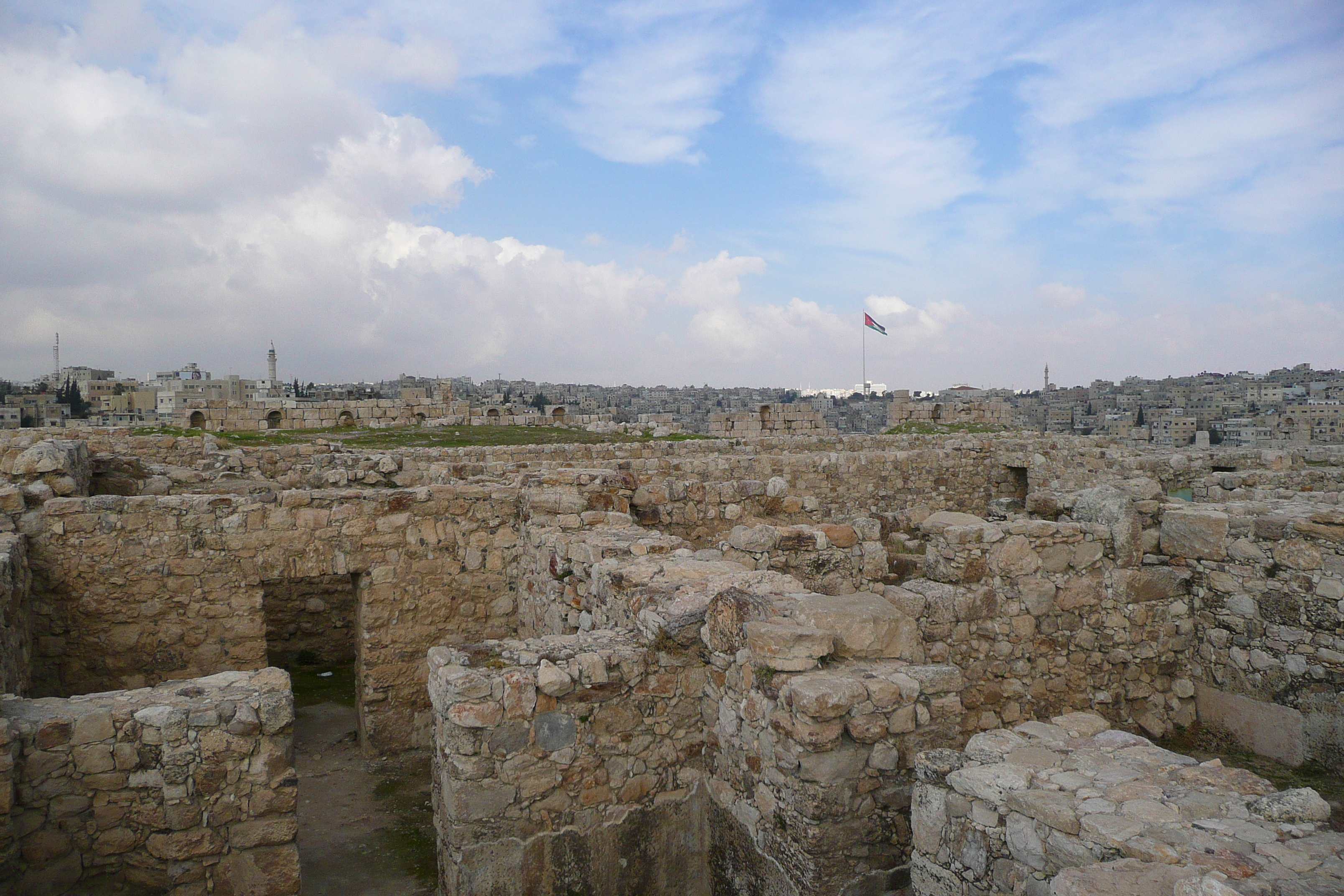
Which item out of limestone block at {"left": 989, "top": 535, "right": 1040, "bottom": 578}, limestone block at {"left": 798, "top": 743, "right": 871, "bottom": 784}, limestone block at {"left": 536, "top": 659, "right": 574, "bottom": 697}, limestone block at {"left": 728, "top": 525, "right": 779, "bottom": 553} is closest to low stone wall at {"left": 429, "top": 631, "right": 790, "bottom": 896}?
limestone block at {"left": 536, "top": 659, "right": 574, "bottom": 697}

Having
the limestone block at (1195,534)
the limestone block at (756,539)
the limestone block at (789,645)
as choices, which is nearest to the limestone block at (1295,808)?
the limestone block at (789,645)

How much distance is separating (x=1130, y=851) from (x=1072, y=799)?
360mm

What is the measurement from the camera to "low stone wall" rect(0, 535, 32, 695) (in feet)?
16.5

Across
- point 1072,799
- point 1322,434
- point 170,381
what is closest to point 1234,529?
point 1072,799

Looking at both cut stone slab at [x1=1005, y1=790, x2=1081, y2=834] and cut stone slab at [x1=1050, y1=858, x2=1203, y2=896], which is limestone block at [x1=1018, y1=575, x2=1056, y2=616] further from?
cut stone slab at [x1=1050, y1=858, x2=1203, y2=896]

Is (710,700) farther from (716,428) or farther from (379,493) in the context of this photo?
(716,428)

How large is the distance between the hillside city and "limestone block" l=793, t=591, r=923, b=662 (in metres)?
25.3

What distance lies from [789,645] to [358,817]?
4.26 metres

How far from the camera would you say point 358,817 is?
5.95 metres

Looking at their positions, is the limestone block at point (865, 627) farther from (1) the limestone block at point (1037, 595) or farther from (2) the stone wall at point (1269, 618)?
(2) the stone wall at point (1269, 618)

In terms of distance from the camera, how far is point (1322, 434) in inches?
1741

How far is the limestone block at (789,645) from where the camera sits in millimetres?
3703

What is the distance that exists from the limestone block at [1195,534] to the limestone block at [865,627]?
350cm

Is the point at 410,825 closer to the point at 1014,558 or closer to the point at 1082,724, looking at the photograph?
the point at 1082,724
